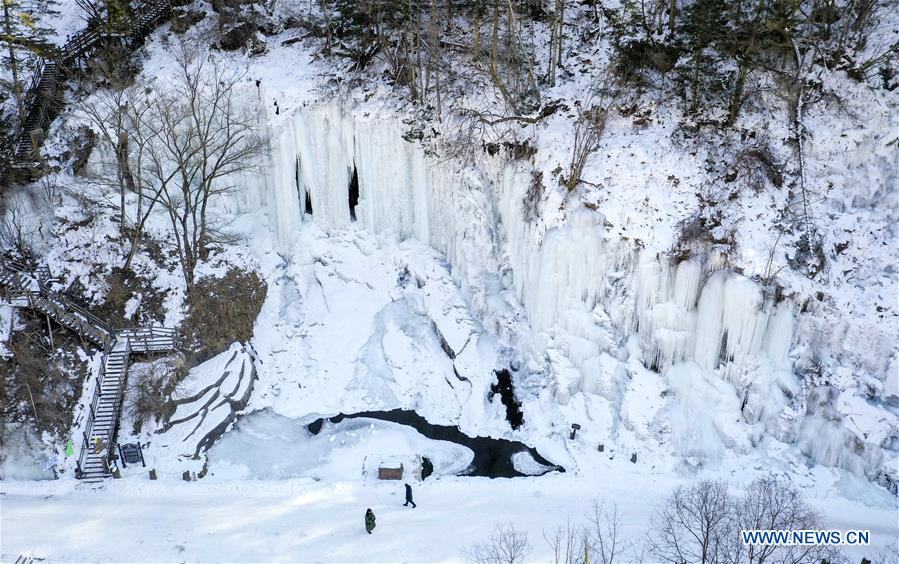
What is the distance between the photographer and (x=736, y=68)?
808 inches

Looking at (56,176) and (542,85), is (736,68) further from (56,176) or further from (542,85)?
(56,176)

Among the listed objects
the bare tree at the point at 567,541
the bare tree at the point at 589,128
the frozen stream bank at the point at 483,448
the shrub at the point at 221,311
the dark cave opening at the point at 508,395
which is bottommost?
the bare tree at the point at 567,541

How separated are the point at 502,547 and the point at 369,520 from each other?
304cm

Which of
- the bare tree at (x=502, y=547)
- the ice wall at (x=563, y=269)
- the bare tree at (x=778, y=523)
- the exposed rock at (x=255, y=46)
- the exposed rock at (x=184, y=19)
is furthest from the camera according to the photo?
the exposed rock at (x=184, y=19)

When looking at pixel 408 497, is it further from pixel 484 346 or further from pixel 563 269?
pixel 563 269

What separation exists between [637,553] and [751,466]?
4.45 meters

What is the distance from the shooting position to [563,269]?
18859 mm

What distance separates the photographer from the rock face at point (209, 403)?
58.9ft

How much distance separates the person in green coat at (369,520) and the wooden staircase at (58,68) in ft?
52.7

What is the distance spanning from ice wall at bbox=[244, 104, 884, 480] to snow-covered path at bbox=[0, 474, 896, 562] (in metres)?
2.72

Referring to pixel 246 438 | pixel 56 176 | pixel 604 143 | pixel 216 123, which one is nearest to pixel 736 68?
pixel 604 143

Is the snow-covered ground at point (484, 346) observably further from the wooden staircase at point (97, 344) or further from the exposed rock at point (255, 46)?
the exposed rock at point (255, 46)

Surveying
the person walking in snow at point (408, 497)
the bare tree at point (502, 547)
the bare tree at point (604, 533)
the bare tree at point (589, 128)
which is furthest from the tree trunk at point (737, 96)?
the person walking in snow at point (408, 497)

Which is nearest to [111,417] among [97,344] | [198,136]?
[97,344]
